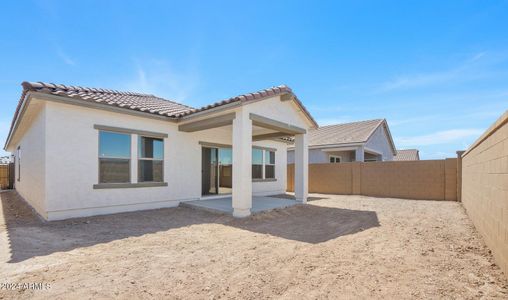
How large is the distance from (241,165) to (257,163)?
584cm

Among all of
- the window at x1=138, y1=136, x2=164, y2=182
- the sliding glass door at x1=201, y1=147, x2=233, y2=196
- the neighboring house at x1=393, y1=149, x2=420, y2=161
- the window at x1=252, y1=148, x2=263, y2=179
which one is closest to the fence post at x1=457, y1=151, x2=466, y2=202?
the window at x1=252, y1=148, x2=263, y2=179

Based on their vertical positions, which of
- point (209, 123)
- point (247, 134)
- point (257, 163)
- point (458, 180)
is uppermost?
point (209, 123)

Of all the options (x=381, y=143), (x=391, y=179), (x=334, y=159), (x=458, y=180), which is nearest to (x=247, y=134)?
(x=391, y=179)

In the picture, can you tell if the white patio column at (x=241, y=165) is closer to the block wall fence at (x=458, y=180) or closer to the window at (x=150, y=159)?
the window at (x=150, y=159)

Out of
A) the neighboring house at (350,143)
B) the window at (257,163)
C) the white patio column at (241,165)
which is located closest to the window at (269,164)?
the window at (257,163)

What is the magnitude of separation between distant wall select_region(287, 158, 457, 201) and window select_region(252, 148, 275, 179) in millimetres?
3279

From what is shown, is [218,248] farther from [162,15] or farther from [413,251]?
[162,15]

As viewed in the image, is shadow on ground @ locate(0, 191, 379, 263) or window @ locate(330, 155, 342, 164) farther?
window @ locate(330, 155, 342, 164)

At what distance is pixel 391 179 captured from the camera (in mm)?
13508

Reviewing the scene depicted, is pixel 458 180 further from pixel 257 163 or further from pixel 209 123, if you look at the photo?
pixel 209 123

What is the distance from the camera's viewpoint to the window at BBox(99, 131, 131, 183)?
785 cm

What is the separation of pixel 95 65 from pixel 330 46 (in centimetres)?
949

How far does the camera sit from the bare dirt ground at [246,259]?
3191 millimetres

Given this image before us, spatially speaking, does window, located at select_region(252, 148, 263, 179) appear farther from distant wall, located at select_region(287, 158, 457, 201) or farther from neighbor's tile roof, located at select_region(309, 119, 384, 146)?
neighbor's tile roof, located at select_region(309, 119, 384, 146)
